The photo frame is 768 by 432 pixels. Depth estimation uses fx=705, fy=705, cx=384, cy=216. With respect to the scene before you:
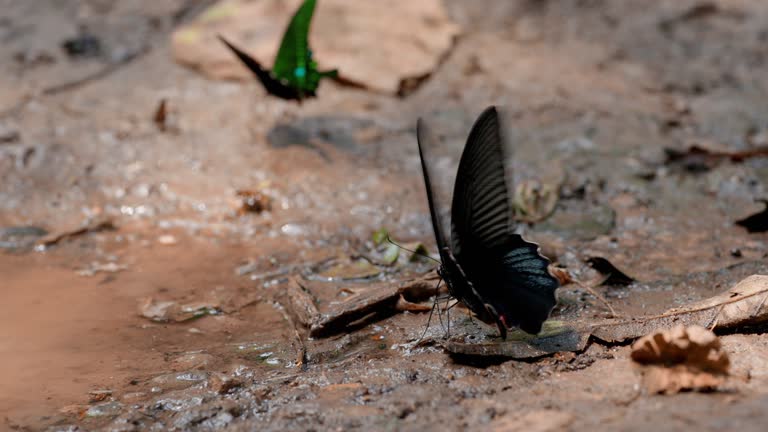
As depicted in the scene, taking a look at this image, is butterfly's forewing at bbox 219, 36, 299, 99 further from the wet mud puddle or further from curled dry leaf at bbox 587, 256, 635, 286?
curled dry leaf at bbox 587, 256, 635, 286

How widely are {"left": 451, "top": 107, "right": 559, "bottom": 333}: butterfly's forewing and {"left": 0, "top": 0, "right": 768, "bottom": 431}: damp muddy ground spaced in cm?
24

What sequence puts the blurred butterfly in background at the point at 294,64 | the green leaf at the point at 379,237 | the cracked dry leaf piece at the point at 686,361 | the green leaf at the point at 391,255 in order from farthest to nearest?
the blurred butterfly in background at the point at 294,64 → the green leaf at the point at 379,237 → the green leaf at the point at 391,255 → the cracked dry leaf piece at the point at 686,361

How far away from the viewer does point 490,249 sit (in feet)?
9.05

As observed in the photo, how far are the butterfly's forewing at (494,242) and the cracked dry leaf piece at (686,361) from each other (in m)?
0.42

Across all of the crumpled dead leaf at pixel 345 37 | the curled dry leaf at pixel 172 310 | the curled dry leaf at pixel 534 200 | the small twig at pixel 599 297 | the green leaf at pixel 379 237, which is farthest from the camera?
the crumpled dead leaf at pixel 345 37

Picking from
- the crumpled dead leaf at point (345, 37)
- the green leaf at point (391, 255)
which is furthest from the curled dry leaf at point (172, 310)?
the crumpled dead leaf at point (345, 37)

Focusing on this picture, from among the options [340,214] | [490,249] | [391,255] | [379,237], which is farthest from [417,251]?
[490,249]

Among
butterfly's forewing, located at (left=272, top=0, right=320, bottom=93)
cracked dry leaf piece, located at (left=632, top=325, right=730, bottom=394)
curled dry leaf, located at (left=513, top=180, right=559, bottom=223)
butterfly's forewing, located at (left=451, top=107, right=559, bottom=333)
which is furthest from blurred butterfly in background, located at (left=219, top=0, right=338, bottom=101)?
Result: cracked dry leaf piece, located at (left=632, top=325, right=730, bottom=394)

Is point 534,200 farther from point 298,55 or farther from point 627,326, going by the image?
point 298,55

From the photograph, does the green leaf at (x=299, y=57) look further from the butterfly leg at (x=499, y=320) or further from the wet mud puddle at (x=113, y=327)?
the butterfly leg at (x=499, y=320)

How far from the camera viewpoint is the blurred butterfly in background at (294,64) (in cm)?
475

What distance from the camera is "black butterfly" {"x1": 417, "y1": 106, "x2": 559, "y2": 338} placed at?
255cm

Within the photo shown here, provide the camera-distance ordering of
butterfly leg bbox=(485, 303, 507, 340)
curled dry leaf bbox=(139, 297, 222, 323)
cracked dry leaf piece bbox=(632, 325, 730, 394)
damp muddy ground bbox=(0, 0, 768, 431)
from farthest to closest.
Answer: curled dry leaf bbox=(139, 297, 222, 323), butterfly leg bbox=(485, 303, 507, 340), damp muddy ground bbox=(0, 0, 768, 431), cracked dry leaf piece bbox=(632, 325, 730, 394)

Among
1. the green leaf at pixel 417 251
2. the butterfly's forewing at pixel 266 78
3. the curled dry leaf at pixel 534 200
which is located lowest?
the green leaf at pixel 417 251
